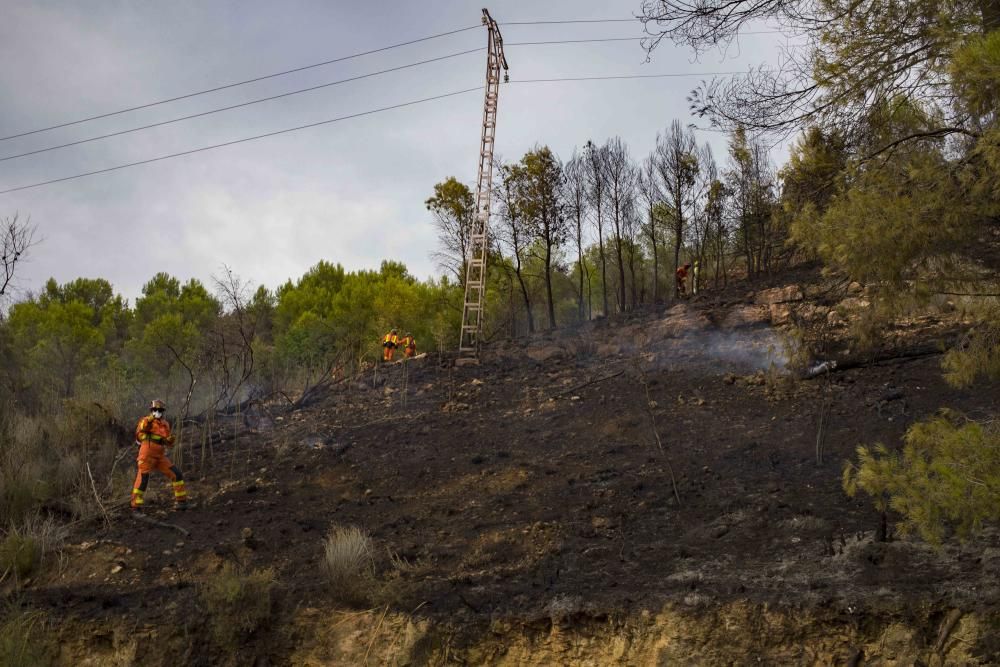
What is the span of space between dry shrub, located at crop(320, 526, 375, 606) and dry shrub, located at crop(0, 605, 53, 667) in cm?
292

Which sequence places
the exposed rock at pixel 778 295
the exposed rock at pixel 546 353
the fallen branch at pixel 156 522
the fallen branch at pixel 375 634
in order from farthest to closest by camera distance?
1. the exposed rock at pixel 546 353
2. the exposed rock at pixel 778 295
3. the fallen branch at pixel 156 522
4. the fallen branch at pixel 375 634

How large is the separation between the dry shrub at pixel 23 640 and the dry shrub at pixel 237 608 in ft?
5.65

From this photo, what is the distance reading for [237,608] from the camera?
8.07m

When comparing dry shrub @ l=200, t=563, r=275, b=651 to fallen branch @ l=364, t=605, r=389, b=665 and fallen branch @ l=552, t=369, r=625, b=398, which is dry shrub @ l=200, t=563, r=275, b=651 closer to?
fallen branch @ l=364, t=605, r=389, b=665

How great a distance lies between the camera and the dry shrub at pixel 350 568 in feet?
26.8

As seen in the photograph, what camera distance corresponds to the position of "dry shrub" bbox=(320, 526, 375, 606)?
8156 millimetres

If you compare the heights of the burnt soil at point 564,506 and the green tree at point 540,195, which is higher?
the green tree at point 540,195

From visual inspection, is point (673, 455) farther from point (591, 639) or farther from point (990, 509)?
point (990, 509)

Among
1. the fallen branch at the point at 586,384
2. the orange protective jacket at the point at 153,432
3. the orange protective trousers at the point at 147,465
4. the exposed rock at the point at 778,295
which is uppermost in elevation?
the exposed rock at the point at 778,295

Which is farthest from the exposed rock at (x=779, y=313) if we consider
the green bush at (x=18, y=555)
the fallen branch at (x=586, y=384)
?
the green bush at (x=18, y=555)

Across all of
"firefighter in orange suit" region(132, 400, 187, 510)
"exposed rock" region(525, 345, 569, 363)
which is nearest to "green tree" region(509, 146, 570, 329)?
"exposed rock" region(525, 345, 569, 363)

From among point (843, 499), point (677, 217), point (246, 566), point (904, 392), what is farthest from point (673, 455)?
point (677, 217)

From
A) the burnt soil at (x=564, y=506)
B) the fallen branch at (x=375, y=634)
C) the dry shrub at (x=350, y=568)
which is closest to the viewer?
the burnt soil at (x=564, y=506)

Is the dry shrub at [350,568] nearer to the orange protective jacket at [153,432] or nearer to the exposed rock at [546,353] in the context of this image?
the orange protective jacket at [153,432]
